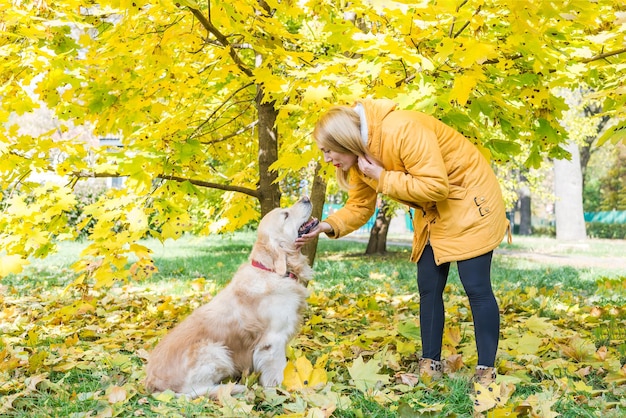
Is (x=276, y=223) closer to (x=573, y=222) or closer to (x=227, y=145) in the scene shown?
(x=227, y=145)

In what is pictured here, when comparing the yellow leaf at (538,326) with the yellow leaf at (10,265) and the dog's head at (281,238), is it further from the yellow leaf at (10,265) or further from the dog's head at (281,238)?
the yellow leaf at (10,265)

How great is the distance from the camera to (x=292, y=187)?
37.4 ft

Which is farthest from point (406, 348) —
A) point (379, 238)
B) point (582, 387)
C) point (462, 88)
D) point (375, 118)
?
point (379, 238)

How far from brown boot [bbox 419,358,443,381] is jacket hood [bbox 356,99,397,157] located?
1.33 metres

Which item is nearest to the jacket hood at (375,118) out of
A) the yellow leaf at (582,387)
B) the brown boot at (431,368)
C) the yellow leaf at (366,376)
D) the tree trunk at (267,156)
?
the yellow leaf at (366,376)

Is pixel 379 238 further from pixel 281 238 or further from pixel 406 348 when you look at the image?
pixel 281 238

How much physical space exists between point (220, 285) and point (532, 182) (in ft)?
42.8

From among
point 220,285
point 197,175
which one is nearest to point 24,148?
point 197,175

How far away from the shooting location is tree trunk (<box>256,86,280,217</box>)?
597 cm

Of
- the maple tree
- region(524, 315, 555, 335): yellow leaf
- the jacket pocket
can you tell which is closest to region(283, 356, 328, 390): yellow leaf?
the jacket pocket

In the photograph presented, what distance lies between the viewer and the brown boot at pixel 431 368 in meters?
3.53

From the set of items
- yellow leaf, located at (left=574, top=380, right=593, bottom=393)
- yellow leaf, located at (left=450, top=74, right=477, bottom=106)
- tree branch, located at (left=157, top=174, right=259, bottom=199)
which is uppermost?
yellow leaf, located at (left=450, top=74, right=477, bottom=106)

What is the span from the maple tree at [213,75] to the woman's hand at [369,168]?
0.54 metres

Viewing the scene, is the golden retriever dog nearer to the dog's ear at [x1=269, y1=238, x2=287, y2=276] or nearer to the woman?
the dog's ear at [x1=269, y1=238, x2=287, y2=276]
